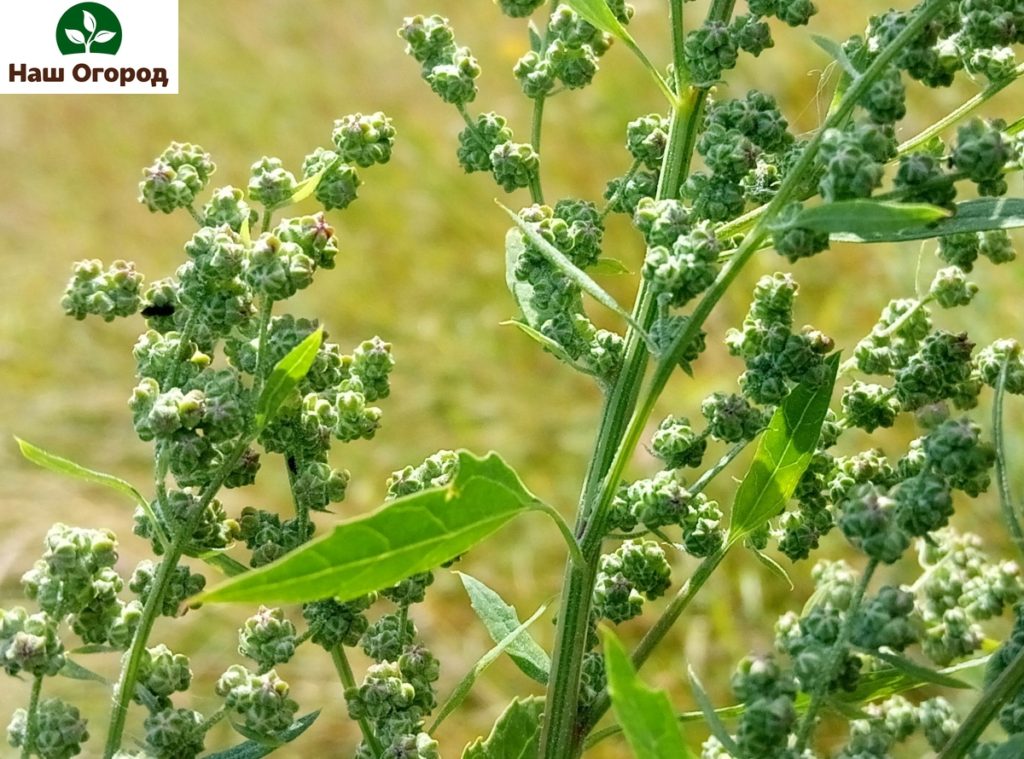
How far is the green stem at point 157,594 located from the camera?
131 cm

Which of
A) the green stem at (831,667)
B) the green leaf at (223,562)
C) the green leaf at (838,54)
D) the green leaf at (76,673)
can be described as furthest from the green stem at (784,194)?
the green leaf at (76,673)

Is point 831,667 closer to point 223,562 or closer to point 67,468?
point 223,562

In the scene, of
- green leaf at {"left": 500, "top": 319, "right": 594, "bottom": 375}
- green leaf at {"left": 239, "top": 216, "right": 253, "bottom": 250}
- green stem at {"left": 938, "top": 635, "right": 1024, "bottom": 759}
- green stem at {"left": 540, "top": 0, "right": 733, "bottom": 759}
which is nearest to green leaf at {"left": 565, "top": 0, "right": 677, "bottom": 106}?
green stem at {"left": 540, "top": 0, "right": 733, "bottom": 759}

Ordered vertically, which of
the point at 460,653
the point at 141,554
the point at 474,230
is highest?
the point at 474,230

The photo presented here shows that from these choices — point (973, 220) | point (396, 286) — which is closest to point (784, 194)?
point (973, 220)

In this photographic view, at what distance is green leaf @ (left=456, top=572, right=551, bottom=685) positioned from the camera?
157 centimetres

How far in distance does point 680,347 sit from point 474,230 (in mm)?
4438

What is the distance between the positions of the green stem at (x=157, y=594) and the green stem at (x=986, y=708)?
0.75m

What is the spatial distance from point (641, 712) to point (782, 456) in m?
0.47

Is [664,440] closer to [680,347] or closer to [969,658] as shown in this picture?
[680,347]

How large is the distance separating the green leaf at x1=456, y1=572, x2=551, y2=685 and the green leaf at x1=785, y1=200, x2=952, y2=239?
2.13ft

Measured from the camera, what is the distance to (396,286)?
222 inches

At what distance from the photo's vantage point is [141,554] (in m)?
4.62

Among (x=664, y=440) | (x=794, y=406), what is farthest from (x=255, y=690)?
(x=794, y=406)
